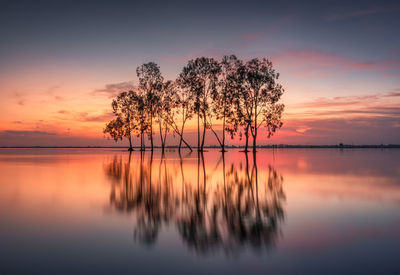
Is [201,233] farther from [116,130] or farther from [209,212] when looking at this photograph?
[116,130]

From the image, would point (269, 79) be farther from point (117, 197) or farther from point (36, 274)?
point (36, 274)

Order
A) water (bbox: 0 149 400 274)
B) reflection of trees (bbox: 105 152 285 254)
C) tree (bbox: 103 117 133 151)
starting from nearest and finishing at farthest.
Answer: water (bbox: 0 149 400 274), reflection of trees (bbox: 105 152 285 254), tree (bbox: 103 117 133 151)

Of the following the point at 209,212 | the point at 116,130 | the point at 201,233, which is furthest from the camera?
the point at 116,130

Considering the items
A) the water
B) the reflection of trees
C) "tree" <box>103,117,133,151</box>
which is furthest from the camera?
"tree" <box>103,117,133,151</box>

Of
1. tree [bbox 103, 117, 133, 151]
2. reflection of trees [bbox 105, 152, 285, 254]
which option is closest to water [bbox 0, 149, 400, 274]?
reflection of trees [bbox 105, 152, 285, 254]

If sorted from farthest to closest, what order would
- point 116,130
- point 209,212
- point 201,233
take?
point 116,130, point 209,212, point 201,233

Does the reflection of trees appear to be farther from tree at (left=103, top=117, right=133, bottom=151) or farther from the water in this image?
tree at (left=103, top=117, right=133, bottom=151)

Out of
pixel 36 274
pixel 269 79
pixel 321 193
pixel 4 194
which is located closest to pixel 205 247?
pixel 36 274

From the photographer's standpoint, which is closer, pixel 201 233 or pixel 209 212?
pixel 201 233

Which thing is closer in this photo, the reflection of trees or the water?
the water

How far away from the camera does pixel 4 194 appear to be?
12766mm

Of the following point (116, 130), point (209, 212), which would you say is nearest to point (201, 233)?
point (209, 212)

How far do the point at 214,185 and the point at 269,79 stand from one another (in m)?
49.2

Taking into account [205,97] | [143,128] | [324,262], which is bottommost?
[324,262]
